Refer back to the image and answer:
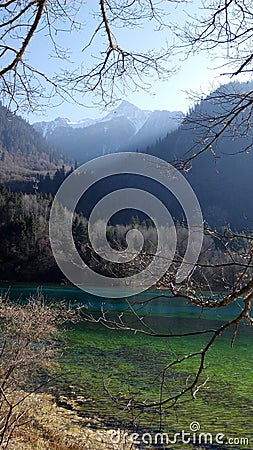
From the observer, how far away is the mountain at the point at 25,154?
98569 mm

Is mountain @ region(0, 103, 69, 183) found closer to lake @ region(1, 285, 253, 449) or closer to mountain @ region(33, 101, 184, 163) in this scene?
mountain @ region(33, 101, 184, 163)

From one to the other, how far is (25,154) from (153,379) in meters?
113

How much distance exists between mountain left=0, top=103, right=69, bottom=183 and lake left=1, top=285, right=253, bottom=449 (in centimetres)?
7792

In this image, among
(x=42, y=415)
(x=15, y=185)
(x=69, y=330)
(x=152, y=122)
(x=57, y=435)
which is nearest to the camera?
(x=57, y=435)

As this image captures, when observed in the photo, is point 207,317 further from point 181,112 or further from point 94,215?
point 94,215

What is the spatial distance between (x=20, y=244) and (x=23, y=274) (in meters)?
4.08

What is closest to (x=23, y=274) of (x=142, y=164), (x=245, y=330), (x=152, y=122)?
(x=245, y=330)

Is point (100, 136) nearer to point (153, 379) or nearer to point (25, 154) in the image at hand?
point (25, 154)

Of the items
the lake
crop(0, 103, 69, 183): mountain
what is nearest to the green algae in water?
the lake

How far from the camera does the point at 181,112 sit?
2707 millimetres

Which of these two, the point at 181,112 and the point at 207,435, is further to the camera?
the point at 207,435

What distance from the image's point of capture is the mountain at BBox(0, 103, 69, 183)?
98569mm

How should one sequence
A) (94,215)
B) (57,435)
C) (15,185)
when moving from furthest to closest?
(15,185)
(94,215)
(57,435)

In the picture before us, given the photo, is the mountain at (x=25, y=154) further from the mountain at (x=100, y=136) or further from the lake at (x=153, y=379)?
the lake at (x=153, y=379)
